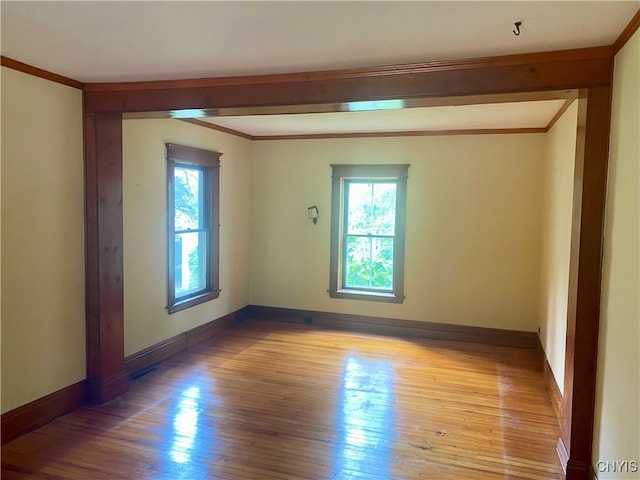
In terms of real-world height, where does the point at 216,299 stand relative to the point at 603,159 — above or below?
below

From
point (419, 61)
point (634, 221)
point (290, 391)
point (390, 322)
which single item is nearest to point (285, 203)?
point (390, 322)

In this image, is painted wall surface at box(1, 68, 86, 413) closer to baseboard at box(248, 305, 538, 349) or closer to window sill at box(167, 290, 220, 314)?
window sill at box(167, 290, 220, 314)

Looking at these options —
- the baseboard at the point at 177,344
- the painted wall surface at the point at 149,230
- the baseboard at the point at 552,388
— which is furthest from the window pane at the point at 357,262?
the baseboard at the point at 552,388

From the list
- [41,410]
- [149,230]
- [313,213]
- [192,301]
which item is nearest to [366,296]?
[313,213]

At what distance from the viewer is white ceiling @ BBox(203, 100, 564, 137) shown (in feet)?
13.1

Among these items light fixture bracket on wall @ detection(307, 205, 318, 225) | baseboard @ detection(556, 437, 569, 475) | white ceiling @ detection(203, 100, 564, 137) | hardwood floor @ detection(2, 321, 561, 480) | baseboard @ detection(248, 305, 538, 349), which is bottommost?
hardwood floor @ detection(2, 321, 561, 480)

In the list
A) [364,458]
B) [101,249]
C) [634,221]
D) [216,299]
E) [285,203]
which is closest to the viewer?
[634,221]

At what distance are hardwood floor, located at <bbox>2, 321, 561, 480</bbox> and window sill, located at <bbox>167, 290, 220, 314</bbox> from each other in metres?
0.48

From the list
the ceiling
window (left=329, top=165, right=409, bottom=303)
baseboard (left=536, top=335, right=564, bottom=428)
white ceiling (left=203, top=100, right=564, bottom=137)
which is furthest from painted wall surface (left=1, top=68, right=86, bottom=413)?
baseboard (left=536, top=335, right=564, bottom=428)

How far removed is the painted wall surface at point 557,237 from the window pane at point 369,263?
5.63 feet

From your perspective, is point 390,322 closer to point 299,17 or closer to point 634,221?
point 634,221

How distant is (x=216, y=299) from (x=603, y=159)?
4.15m

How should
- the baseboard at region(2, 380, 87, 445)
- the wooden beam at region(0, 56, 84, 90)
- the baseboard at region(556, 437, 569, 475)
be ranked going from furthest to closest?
the baseboard at region(2, 380, 87, 445), the wooden beam at region(0, 56, 84, 90), the baseboard at region(556, 437, 569, 475)

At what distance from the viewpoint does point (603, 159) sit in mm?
2395
